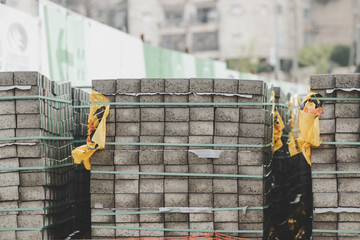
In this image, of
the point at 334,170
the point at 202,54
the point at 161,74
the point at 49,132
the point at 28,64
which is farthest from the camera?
the point at 202,54

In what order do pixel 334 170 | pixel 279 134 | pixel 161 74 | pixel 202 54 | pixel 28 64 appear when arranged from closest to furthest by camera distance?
pixel 334 170, pixel 279 134, pixel 28 64, pixel 161 74, pixel 202 54

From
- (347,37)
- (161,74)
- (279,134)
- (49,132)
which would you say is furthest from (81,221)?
(347,37)

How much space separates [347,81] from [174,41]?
62114mm

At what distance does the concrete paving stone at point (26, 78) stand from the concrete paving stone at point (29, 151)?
740mm

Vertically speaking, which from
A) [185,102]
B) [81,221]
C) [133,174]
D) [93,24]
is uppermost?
[93,24]

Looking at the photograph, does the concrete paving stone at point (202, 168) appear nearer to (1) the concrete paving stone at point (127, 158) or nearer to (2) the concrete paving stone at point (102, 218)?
(1) the concrete paving stone at point (127, 158)

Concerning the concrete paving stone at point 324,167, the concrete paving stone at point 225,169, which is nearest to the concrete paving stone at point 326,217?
the concrete paving stone at point 324,167

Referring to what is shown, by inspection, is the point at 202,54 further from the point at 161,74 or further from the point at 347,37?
the point at 161,74

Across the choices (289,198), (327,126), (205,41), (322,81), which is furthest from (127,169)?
(205,41)

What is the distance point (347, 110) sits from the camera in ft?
19.1

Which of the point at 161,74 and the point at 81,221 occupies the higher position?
the point at 161,74

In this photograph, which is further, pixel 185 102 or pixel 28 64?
pixel 28 64

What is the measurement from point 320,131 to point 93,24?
721 cm

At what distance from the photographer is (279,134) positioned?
7246mm
